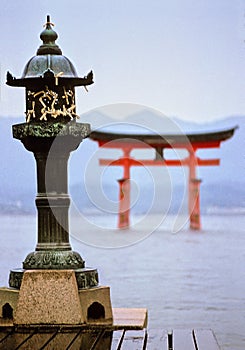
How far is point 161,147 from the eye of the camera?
54.6 ft

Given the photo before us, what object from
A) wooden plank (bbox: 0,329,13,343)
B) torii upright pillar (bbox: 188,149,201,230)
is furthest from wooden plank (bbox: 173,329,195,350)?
torii upright pillar (bbox: 188,149,201,230)

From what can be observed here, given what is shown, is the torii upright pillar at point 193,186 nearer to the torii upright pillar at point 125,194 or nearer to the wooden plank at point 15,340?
the torii upright pillar at point 125,194

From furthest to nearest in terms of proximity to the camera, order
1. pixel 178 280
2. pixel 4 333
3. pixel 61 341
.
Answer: pixel 178 280
pixel 4 333
pixel 61 341

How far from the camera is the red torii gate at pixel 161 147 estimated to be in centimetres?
1595

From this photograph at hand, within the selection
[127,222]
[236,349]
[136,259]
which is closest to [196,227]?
[127,222]

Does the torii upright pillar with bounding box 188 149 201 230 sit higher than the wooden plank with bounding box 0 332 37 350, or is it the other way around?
the torii upright pillar with bounding box 188 149 201 230

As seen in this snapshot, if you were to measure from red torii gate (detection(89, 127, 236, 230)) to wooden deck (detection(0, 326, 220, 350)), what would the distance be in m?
9.84

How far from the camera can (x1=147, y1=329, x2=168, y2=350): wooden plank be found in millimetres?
3226

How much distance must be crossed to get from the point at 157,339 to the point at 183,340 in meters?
0.10

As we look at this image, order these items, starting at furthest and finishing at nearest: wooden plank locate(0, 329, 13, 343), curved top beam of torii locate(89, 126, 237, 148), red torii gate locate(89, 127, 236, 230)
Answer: red torii gate locate(89, 127, 236, 230) → curved top beam of torii locate(89, 126, 237, 148) → wooden plank locate(0, 329, 13, 343)

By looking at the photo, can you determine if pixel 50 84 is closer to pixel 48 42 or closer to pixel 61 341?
pixel 48 42

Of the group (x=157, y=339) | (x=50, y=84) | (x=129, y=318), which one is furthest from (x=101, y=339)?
(x=50, y=84)

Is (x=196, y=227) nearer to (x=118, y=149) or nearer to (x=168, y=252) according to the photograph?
(x=118, y=149)

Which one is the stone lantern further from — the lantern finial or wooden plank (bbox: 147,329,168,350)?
wooden plank (bbox: 147,329,168,350)
